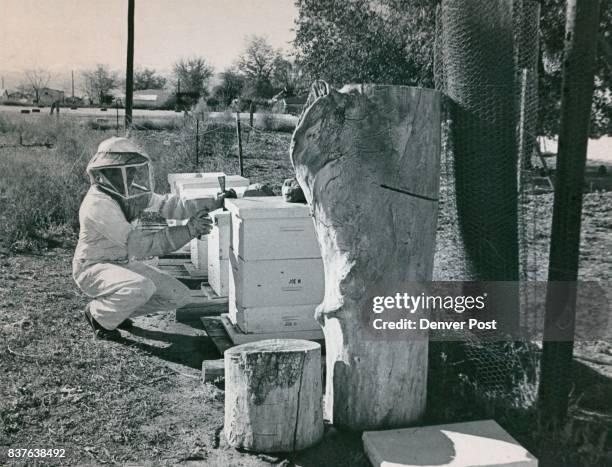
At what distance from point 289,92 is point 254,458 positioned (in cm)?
2057

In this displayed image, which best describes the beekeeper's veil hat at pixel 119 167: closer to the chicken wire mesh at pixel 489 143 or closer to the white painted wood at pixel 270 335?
the white painted wood at pixel 270 335

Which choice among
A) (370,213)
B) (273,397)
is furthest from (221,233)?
(273,397)

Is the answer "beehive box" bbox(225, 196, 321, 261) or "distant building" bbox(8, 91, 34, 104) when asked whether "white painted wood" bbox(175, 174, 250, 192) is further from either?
"distant building" bbox(8, 91, 34, 104)

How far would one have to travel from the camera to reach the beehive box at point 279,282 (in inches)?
161

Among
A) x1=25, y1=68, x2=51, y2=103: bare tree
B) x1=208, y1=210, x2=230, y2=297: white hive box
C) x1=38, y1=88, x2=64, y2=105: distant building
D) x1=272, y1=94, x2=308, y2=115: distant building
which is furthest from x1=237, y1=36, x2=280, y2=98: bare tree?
x1=208, y1=210, x2=230, y2=297: white hive box

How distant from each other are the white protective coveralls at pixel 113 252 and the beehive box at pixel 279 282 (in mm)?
687

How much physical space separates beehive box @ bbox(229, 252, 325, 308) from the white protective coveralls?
69 centimetres

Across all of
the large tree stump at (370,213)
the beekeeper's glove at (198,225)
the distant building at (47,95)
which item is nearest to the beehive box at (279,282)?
the beekeeper's glove at (198,225)

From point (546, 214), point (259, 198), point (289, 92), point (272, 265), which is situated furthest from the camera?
point (289, 92)

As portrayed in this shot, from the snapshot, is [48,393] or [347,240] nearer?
[347,240]

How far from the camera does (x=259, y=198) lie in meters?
4.42

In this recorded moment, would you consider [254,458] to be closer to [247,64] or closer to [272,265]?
[272,265]

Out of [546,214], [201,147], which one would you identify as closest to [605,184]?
[546,214]

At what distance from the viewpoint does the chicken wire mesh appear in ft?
12.6
